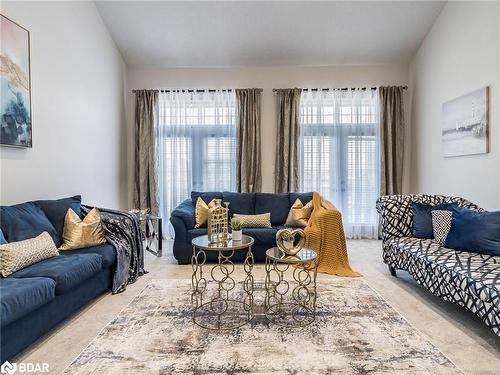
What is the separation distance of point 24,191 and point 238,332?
97.8 inches

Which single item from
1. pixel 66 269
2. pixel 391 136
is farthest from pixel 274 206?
pixel 66 269

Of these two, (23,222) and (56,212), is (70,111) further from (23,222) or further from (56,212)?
(23,222)

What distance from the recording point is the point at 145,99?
5.24 meters

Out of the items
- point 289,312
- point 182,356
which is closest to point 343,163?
point 289,312

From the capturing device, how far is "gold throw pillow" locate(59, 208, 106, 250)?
9.75ft

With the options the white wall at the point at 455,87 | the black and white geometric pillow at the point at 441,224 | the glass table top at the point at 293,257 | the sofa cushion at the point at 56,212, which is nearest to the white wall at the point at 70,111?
the sofa cushion at the point at 56,212

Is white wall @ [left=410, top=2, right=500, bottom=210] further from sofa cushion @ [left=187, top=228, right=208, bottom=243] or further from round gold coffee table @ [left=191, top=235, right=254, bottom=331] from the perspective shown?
sofa cushion @ [left=187, top=228, right=208, bottom=243]

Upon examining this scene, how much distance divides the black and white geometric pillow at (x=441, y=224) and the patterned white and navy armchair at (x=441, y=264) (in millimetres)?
100

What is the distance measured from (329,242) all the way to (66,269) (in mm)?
2670

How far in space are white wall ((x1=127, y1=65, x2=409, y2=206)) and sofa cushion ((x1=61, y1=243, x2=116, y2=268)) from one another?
2.90 m

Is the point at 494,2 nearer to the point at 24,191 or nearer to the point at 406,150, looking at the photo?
the point at 406,150

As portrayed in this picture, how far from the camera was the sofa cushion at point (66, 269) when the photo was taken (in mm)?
2244

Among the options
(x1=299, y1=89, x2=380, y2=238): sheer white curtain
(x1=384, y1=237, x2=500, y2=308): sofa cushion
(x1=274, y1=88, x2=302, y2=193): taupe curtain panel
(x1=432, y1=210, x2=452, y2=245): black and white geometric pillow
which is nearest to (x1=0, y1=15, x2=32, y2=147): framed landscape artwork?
(x1=274, y1=88, x2=302, y2=193): taupe curtain panel

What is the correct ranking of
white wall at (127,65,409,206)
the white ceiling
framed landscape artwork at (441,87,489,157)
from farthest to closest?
white wall at (127,65,409,206) → the white ceiling → framed landscape artwork at (441,87,489,157)
